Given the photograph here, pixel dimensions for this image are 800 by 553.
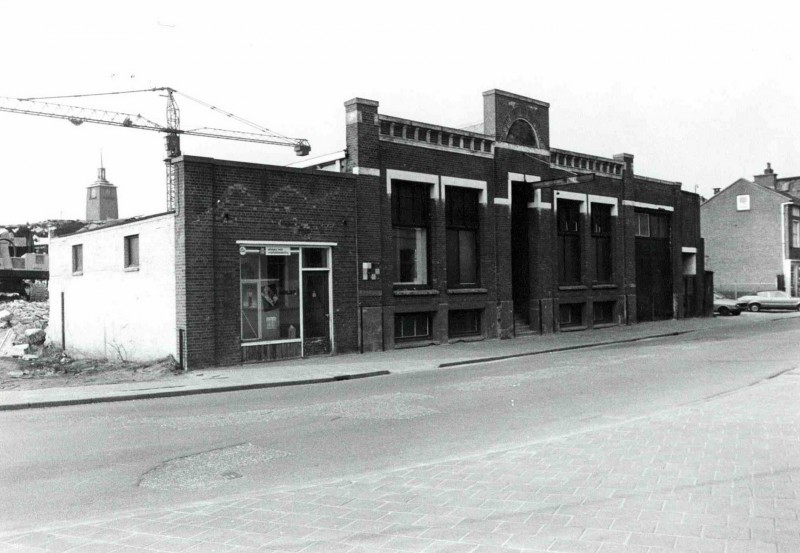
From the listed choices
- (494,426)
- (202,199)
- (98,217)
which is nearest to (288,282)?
(202,199)

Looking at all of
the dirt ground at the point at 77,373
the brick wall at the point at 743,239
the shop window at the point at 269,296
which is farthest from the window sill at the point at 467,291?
the brick wall at the point at 743,239

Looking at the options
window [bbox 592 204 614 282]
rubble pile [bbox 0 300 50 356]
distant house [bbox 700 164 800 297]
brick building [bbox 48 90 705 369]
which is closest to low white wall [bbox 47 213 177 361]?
brick building [bbox 48 90 705 369]

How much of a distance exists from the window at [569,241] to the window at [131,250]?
1593cm

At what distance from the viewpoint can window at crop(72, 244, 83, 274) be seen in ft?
71.9

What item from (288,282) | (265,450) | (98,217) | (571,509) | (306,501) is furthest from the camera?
(98,217)

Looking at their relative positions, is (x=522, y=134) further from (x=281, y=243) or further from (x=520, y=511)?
(x=520, y=511)

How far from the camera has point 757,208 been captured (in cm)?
5141

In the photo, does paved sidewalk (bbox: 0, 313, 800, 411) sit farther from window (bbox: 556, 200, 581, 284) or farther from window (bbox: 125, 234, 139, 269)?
window (bbox: 125, 234, 139, 269)

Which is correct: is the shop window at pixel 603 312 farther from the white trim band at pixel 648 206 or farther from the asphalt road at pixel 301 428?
the asphalt road at pixel 301 428

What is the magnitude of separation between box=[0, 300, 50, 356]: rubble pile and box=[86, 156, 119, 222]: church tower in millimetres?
80891

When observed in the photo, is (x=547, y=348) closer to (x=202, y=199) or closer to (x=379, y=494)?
(x=202, y=199)

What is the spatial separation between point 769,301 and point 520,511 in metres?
43.3

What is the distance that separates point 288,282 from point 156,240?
11.6ft

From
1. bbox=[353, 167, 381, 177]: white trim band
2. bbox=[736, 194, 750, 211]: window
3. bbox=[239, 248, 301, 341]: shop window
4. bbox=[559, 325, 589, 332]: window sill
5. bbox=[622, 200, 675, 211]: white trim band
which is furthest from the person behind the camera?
bbox=[736, 194, 750, 211]: window
